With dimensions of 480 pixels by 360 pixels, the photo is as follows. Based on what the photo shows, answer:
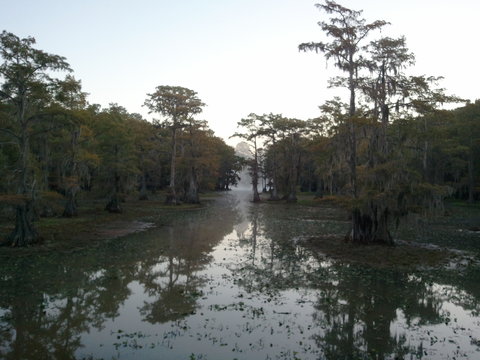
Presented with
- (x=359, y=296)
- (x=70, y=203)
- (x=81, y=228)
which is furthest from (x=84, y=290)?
(x=70, y=203)

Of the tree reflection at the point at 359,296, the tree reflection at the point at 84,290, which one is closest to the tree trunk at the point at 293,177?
the tree reflection at the point at 84,290

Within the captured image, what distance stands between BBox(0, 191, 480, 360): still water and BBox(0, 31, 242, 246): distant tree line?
5794 millimetres

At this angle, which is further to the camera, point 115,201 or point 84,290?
point 115,201

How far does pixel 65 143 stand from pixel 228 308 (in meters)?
29.3

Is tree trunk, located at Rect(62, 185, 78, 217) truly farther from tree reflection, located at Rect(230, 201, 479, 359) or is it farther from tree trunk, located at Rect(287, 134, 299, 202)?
tree trunk, located at Rect(287, 134, 299, 202)

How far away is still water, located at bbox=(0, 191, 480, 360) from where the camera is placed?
9.62 m

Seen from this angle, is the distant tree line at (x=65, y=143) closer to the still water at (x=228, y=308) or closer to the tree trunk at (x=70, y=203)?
the tree trunk at (x=70, y=203)

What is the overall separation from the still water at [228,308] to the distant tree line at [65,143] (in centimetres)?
579

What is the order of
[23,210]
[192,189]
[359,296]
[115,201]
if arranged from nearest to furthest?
[359,296] < [23,210] < [115,201] < [192,189]

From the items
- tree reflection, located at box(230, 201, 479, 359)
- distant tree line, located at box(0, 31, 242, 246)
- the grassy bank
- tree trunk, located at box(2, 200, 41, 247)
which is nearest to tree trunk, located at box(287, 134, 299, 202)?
distant tree line, located at box(0, 31, 242, 246)

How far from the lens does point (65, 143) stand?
35.6 meters

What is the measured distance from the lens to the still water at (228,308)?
9625 mm

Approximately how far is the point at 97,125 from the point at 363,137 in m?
28.5

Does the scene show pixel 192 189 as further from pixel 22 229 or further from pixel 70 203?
pixel 22 229
